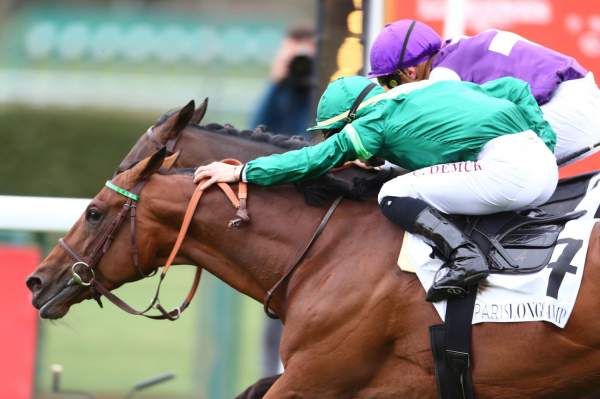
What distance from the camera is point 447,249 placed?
447 centimetres

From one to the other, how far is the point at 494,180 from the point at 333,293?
0.77 meters

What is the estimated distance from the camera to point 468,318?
4508 mm

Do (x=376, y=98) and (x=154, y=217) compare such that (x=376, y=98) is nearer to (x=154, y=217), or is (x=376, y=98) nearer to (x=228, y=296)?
(x=154, y=217)

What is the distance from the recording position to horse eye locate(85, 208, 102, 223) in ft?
15.9

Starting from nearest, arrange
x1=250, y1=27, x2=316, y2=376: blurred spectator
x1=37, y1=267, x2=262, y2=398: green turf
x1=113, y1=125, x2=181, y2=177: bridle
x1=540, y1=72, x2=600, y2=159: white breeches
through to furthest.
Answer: x1=540, y1=72, x2=600, y2=159: white breeches, x1=113, y1=125, x2=181, y2=177: bridle, x1=37, y1=267, x2=262, y2=398: green turf, x1=250, y1=27, x2=316, y2=376: blurred spectator

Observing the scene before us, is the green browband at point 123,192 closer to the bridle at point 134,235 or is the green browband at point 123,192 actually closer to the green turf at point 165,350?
the bridle at point 134,235

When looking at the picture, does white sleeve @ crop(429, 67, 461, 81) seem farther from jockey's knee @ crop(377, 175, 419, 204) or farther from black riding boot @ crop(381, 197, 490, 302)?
black riding boot @ crop(381, 197, 490, 302)

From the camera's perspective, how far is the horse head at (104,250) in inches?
190

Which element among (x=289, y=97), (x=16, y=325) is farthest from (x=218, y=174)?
(x=289, y=97)

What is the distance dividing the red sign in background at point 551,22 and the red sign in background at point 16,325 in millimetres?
2871

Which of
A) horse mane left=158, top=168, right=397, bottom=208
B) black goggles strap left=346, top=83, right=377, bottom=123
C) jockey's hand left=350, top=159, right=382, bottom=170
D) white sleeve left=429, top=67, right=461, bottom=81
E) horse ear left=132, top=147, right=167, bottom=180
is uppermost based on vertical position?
white sleeve left=429, top=67, right=461, bottom=81

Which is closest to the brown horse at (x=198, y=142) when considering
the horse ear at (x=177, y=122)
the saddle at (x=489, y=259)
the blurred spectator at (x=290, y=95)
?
the horse ear at (x=177, y=122)

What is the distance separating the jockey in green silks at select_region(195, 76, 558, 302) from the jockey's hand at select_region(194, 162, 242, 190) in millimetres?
109

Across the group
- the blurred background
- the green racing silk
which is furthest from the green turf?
the green racing silk
